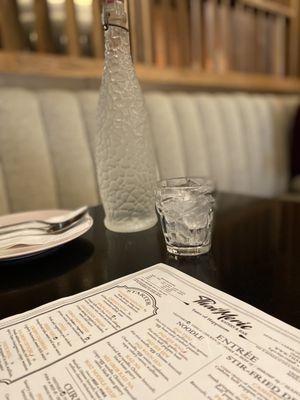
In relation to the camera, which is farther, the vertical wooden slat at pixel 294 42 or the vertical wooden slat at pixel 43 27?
the vertical wooden slat at pixel 294 42

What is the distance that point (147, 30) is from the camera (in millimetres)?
1571

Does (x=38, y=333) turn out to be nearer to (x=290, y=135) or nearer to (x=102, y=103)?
(x=102, y=103)

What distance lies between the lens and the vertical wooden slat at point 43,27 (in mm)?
1261

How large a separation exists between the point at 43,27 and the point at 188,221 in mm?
1194

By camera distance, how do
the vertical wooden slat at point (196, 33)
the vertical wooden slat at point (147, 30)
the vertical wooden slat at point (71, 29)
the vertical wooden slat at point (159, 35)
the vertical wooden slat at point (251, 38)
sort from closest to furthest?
the vertical wooden slat at point (71, 29) → the vertical wooden slat at point (147, 30) → the vertical wooden slat at point (159, 35) → the vertical wooden slat at point (196, 33) → the vertical wooden slat at point (251, 38)

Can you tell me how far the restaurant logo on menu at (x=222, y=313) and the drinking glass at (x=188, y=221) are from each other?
124 millimetres

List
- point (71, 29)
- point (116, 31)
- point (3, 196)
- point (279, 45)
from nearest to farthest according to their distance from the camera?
point (116, 31) < point (3, 196) < point (71, 29) < point (279, 45)

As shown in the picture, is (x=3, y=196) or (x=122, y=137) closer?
(x=122, y=137)

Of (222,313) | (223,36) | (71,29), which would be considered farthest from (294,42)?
(222,313)

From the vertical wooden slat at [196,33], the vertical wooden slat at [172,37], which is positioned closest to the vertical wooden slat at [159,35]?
the vertical wooden slat at [172,37]

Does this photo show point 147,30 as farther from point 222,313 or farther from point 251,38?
point 222,313

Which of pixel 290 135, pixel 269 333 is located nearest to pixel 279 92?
pixel 290 135

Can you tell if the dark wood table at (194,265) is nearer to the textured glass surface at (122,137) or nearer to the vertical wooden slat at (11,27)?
the textured glass surface at (122,137)

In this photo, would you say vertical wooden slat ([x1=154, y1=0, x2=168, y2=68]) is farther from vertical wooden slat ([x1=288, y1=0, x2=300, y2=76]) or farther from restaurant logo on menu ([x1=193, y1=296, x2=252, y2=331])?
restaurant logo on menu ([x1=193, y1=296, x2=252, y2=331])
